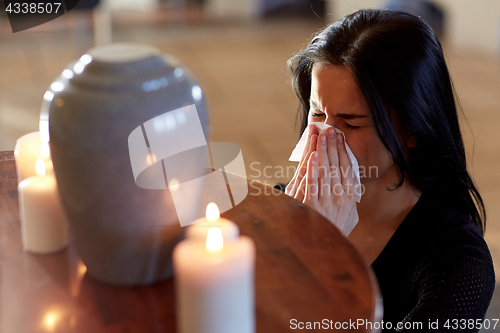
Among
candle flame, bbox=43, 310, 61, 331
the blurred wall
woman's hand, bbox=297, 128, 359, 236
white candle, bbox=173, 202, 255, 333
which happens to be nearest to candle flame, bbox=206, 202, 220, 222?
white candle, bbox=173, 202, 255, 333

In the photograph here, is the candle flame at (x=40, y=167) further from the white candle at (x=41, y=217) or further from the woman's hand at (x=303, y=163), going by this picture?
the woman's hand at (x=303, y=163)

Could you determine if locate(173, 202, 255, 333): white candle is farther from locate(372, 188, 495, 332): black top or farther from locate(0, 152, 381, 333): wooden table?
locate(372, 188, 495, 332): black top

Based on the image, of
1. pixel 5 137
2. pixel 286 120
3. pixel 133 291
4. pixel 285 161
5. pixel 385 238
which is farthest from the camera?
pixel 286 120

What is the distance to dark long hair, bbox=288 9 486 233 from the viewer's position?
3.05 feet

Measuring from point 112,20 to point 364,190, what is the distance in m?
3.89

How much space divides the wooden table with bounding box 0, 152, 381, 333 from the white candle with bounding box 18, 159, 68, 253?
1cm

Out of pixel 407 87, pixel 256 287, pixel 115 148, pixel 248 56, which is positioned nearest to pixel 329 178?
pixel 407 87

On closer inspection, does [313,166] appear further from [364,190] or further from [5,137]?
[5,137]

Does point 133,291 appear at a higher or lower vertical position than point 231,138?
higher

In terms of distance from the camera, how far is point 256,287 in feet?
1.86

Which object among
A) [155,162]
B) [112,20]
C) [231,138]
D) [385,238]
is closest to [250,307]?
[155,162]

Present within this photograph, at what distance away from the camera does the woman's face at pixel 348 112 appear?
0.94m

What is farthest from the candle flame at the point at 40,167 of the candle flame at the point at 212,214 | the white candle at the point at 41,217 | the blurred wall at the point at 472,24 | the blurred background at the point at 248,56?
the blurred wall at the point at 472,24

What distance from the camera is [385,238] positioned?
106 cm
